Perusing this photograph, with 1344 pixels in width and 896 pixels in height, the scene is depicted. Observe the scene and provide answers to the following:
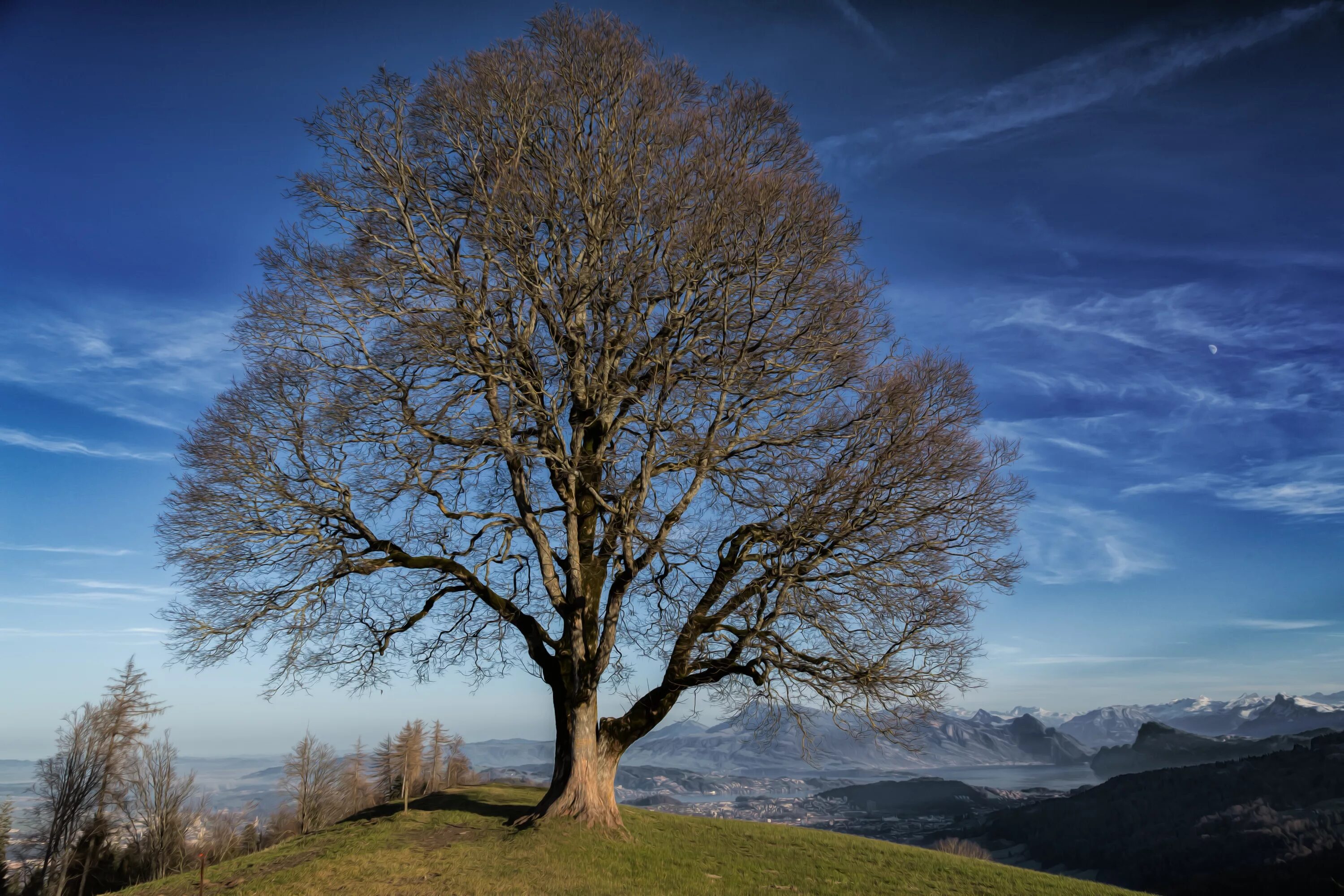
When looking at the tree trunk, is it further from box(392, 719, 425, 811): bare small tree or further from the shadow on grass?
box(392, 719, 425, 811): bare small tree

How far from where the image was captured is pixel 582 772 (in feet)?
40.3

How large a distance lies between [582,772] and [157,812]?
118ft

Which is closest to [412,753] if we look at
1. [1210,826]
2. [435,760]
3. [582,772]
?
[435,760]

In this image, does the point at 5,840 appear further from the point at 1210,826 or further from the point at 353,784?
the point at 1210,826

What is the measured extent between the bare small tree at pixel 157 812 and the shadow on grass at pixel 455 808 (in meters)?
25.8

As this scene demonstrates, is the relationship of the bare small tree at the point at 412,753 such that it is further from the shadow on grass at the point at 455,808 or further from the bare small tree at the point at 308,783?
the shadow on grass at the point at 455,808

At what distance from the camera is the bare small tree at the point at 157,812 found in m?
33.0

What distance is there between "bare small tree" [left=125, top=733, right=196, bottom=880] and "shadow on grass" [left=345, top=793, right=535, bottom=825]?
84.6ft

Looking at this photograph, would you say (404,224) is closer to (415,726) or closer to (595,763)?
(595,763)

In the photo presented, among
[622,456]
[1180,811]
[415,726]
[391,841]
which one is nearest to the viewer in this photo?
[391,841]

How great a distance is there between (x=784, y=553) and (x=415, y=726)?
31.1 meters

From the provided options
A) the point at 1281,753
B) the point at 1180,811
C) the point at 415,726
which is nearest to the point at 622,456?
the point at 415,726

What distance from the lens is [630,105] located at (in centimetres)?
1285

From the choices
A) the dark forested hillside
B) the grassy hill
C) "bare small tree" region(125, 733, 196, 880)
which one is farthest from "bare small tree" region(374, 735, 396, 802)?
the dark forested hillside
